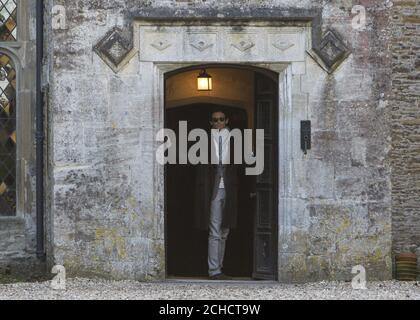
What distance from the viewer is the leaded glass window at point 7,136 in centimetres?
1378

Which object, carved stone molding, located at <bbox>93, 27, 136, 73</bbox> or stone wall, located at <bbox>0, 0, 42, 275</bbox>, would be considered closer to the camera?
carved stone molding, located at <bbox>93, 27, 136, 73</bbox>

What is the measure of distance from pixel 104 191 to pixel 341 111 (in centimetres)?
289

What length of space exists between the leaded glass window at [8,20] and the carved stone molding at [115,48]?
1525 mm

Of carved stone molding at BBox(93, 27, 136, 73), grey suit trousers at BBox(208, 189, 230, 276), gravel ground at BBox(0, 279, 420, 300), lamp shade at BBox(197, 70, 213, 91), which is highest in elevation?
carved stone molding at BBox(93, 27, 136, 73)

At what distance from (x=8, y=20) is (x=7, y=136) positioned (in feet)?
4.73

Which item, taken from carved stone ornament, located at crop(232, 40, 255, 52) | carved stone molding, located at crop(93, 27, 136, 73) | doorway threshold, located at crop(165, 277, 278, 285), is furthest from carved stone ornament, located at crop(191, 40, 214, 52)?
doorway threshold, located at crop(165, 277, 278, 285)

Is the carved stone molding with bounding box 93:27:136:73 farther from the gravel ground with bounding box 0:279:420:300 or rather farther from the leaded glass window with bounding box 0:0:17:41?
the gravel ground with bounding box 0:279:420:300

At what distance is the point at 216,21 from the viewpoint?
506 inches

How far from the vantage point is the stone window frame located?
13719 millimetres

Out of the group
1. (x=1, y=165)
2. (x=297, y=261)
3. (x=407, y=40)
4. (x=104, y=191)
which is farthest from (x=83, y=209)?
(x=407, y=40)

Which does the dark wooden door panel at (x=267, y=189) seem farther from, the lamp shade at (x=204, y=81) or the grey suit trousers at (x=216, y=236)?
the lamp shade at (x=204, y=81)

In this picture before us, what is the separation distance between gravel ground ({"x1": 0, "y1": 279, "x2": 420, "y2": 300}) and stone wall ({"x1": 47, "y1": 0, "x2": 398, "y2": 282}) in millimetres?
337

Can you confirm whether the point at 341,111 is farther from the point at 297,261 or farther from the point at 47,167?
the point at 47,167

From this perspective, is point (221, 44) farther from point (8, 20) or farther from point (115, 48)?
point (8, 20)
